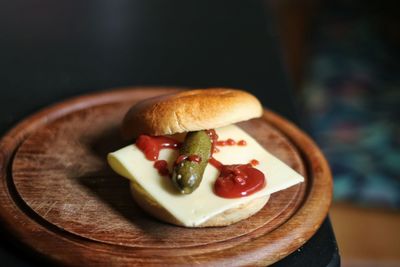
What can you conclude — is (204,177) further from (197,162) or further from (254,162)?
(254,162)

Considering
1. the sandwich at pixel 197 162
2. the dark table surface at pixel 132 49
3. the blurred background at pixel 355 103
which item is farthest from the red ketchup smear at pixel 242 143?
the blurred background at pixel 355 103

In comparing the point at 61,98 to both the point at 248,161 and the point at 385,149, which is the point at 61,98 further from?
the point at 385,149

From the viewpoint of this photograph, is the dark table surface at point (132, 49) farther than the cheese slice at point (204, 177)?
Yes

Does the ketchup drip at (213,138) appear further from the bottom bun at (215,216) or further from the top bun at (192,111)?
the bottom bun at (215,216)

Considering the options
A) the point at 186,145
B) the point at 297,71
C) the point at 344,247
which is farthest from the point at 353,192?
the point at 186,145

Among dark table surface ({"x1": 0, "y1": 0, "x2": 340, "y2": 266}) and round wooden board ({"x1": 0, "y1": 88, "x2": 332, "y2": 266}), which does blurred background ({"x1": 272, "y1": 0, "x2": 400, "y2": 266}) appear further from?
round wooden board ({"x1": 0, "y1": 88, "x2": 332, "y2": 266})

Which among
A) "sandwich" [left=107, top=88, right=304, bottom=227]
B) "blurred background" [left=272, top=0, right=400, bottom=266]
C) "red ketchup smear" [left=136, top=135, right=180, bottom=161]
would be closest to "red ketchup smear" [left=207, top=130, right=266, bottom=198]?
"sandwich" [left=107, top=88, right=304, bottom=227]
